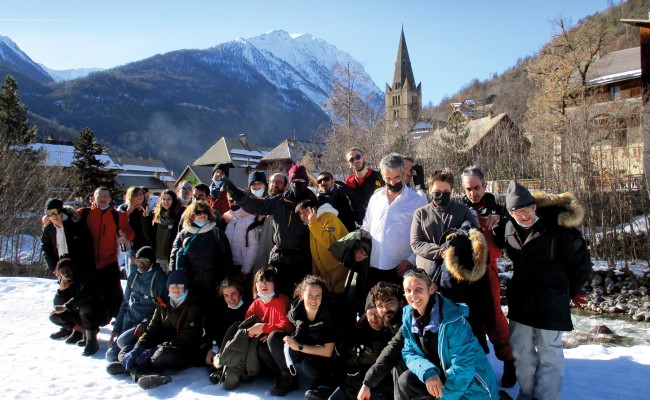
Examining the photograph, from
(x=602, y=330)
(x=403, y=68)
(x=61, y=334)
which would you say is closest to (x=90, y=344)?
(x=61, y=334)

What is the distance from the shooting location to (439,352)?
11.3 ft

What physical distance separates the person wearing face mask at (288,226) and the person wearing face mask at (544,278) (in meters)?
2.27

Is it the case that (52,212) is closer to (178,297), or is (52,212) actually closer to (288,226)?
(178,297)

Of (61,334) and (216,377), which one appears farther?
(61,334)

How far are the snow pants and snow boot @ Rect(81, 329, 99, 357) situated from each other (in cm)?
501

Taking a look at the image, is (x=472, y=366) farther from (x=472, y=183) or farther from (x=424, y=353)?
(x=472, y=183)

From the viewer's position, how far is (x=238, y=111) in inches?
7318

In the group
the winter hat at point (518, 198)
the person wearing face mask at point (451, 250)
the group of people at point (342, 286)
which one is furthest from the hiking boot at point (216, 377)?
the winter hat at point (518, 198)

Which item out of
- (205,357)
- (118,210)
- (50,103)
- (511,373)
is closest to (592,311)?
(511,373)

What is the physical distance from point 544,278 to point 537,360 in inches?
30.1

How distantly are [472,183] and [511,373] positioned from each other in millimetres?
1898

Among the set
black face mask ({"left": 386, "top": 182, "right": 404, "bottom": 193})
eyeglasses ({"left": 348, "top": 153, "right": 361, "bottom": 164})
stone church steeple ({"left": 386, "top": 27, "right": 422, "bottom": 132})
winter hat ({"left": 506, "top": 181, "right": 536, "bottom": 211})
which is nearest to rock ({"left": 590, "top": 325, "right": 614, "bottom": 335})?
eyeglasses ({"left": 348, "top": 153, "right": 361, "bottom": 164})

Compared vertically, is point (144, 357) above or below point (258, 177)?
below

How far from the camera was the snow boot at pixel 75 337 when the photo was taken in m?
6.25
